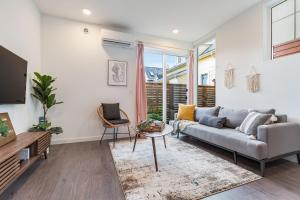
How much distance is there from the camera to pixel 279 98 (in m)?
2.77

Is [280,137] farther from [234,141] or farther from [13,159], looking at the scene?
[13,159]

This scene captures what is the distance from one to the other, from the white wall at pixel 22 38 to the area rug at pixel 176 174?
1.64 metres

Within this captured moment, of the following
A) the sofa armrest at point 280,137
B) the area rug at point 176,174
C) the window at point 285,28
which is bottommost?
the area rug at point 176,174

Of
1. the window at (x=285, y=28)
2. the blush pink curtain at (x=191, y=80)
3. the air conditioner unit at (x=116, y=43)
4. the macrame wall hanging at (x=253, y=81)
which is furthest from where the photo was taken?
the blush pink curtain at (x=191, y=80)

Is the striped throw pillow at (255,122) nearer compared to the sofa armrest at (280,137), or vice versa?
the sofa armrest at (280,137)

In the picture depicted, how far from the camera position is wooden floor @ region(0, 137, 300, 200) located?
5.45 ft

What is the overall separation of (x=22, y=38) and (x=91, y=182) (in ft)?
8.26

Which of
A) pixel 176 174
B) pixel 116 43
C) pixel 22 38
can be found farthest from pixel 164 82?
pixel 22 38

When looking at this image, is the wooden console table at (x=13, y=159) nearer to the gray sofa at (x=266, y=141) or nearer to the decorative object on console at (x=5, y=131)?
the decorative object on console at (x=5, y=131)

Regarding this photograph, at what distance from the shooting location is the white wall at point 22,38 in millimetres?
2129

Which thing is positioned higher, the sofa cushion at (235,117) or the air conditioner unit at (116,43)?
the air conditioner unit at (116,43)

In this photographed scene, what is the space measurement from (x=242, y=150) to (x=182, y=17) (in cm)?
302

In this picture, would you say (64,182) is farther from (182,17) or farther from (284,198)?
(182,17)

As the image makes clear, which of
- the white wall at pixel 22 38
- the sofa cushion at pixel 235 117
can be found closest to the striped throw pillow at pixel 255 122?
the sofa cushion at pixel 235 117
